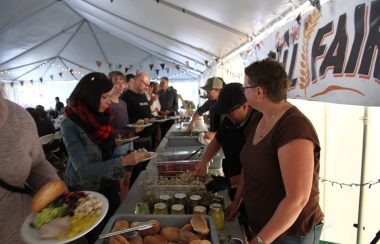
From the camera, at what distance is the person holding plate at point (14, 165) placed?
777mm

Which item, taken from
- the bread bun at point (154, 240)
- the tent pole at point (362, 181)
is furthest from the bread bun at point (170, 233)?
the tent pole at point (362, 181)

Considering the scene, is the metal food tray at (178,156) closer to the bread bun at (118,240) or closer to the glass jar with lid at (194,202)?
the glass jar with lid at (194,202)

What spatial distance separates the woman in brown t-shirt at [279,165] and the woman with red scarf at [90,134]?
0.58 metres

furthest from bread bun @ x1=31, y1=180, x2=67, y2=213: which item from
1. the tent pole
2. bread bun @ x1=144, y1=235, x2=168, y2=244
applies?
the tent pole

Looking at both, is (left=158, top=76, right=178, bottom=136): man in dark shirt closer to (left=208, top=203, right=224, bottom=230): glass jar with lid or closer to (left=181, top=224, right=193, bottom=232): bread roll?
(left=208, top=203, right=224, bottom=230): glass jar with lid

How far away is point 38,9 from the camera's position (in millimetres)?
5008

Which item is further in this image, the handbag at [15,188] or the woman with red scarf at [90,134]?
the woman with red scarf at [90,134]

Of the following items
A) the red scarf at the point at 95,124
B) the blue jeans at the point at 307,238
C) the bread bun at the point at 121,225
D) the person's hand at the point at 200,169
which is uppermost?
the red scarf at the point at 95,124

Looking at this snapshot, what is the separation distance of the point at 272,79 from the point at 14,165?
0.81 m

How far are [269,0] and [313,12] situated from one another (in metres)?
0.37

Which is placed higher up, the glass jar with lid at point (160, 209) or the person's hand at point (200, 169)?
the person's hand at point (200, 169)

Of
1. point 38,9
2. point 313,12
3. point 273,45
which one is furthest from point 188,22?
point 38,9

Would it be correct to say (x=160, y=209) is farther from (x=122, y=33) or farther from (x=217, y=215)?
(x=122, y=33)

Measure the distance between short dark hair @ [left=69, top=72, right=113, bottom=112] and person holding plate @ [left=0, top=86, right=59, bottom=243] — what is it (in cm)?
36
